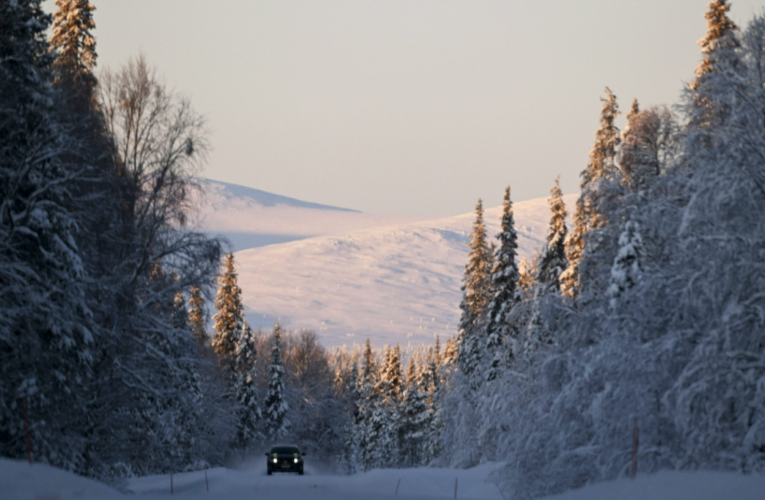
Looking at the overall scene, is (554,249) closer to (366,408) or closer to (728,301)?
(728,301)

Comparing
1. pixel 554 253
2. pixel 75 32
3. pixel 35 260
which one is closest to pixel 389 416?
pixel 554 253

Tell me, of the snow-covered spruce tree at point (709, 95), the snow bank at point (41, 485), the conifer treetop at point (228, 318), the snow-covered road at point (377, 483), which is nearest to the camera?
the snow bank at point (41, 485)

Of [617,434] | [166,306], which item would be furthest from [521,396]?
[166,306]

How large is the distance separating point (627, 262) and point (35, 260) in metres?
15.7

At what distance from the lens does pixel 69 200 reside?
898 inches

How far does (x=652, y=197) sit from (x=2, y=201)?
55.4 feet

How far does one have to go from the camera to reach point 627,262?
26.3m

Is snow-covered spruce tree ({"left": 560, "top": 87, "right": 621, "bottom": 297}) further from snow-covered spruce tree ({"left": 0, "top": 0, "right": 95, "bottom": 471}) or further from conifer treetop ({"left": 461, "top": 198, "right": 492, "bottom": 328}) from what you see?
snow-covered spruce tree ({"left": 0, "top": 0, "right": 95, "bottom": 471})

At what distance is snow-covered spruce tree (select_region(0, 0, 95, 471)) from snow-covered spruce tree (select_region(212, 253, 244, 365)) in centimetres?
4530

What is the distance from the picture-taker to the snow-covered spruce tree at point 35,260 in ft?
63.4

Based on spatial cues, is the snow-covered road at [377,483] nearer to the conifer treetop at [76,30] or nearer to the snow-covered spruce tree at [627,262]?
the snow-covered spruce tree at [627,262]

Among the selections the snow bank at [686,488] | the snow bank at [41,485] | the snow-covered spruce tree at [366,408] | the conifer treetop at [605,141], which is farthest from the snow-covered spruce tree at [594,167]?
the snow-covered spruce tree at [366,408]

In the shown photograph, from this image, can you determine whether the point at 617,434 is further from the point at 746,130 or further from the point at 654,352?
the point at 746,130

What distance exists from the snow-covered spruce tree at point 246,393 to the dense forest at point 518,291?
3616cm
